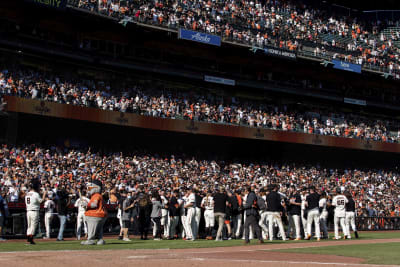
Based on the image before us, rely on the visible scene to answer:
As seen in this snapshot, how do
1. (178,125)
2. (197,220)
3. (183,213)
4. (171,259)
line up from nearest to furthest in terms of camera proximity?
1. (171,259)
2. (197,220)
3. (183,213)
4. (178,125)

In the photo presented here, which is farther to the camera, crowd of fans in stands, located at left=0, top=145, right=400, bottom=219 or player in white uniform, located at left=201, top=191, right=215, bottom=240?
crowd of fans in stands, located at left=0, top=145, right=400, bottom=219

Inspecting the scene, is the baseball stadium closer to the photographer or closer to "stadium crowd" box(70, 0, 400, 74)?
the photographer

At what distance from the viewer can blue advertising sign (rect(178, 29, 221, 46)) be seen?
41219mm

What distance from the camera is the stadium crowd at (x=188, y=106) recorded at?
35.0m

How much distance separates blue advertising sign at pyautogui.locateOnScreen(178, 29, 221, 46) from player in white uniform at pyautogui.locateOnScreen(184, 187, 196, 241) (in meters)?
22.2

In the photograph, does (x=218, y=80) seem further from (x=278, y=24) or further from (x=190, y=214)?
(x=190, y=214)

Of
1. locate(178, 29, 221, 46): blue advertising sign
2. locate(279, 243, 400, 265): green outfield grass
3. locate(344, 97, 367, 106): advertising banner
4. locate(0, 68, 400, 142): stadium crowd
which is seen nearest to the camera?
locate(279, 243, 400, 265): green outfield grass

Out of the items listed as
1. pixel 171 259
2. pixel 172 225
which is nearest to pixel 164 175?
pixel 172 225

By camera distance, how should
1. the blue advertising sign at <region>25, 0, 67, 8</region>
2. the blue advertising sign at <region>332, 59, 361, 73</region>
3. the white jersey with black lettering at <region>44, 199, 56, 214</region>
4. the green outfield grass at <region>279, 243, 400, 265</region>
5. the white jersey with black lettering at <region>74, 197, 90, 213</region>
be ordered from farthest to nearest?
the blue advertising sign at <region>332, 59, 361, 73</region>, the blue advertising sign at <region>25, 0, 67, 8</region>, the white jersey with black lettering at <region>44, 199, 56, 214</region>, the white jersey with black lettering at <region>74, 197, 90, 213</region>, the green outfield grass at <region>279, 243, 400, 265</region>

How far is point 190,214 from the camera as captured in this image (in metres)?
20.9

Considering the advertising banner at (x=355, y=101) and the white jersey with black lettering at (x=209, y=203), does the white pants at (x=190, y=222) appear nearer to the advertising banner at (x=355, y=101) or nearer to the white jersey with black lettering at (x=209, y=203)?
the white jersey with black lettering at (x=209, y=203)

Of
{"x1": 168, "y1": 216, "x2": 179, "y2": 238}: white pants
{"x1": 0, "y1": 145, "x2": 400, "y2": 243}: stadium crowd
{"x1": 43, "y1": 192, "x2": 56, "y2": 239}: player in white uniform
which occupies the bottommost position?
{"x1": 168, "y1": 216, "x2": 179, "y2": 238}: white pants

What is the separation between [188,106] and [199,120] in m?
1.40

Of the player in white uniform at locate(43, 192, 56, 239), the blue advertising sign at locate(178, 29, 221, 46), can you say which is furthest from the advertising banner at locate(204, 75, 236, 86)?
the player in white uniform at locate(43, 192, 56, 239)
